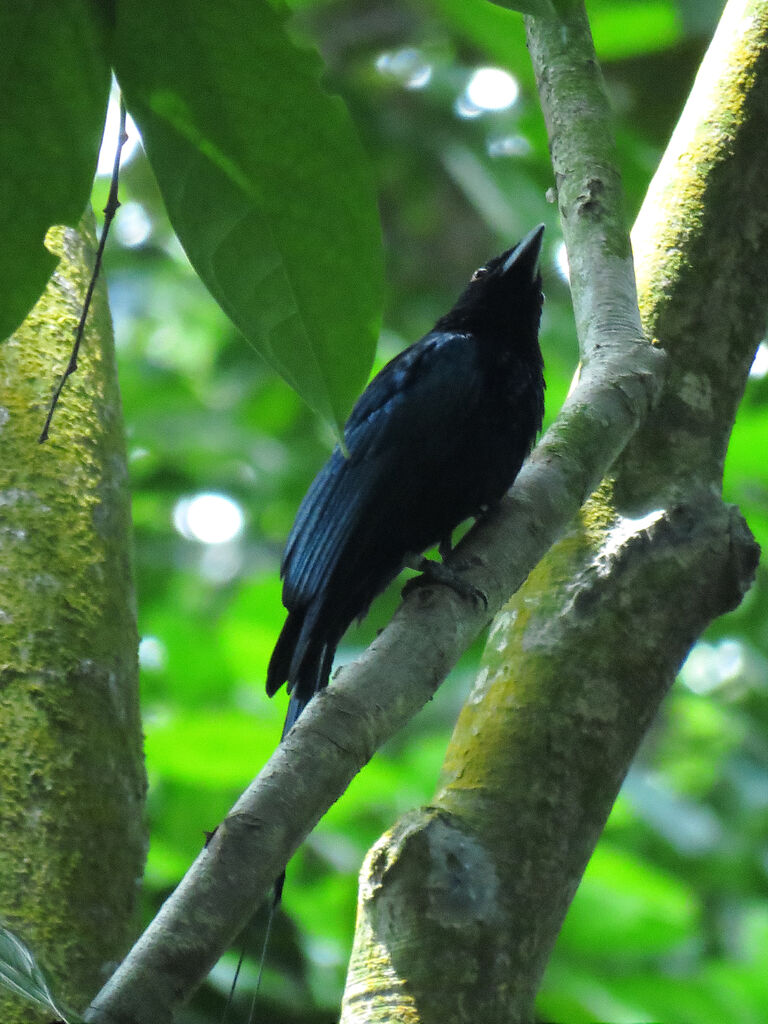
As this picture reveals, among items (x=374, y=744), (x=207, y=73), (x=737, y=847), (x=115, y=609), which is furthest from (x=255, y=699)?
(x=207, y=73)

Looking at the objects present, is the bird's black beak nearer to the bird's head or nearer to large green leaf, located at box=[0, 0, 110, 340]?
the bird's head

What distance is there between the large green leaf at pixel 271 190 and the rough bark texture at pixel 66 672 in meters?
1.19

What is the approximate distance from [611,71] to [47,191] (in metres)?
5.81

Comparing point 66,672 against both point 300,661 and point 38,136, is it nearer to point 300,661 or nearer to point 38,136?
point 300,661

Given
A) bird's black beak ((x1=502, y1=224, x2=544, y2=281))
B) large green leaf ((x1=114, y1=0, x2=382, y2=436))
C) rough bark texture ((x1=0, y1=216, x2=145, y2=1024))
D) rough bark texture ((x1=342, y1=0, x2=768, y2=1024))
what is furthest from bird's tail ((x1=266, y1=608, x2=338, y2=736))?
large green leaf ((x1=114, y1=0, x2=382, y2=436))

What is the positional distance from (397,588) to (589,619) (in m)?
2.36

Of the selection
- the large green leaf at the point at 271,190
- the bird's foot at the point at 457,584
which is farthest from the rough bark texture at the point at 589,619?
the large green leaf at the point at 271,190

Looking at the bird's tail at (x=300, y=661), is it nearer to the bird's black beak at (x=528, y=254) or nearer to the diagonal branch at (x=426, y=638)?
the diagonal branch at (x=426, y=638)

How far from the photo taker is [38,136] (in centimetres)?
86

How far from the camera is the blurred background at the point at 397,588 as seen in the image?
3475mm

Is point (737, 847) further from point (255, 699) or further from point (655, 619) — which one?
point (655, 619)

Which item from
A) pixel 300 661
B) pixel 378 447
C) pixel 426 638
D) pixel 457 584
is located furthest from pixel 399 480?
pixel 426 638

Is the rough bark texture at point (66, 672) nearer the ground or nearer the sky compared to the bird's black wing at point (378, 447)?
nearer the ground

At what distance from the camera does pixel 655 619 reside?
2.02m
